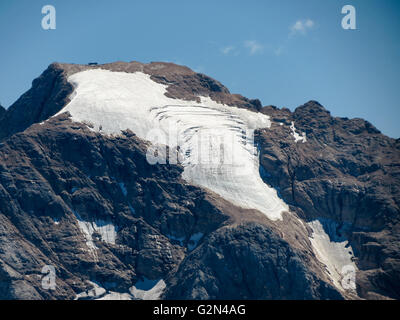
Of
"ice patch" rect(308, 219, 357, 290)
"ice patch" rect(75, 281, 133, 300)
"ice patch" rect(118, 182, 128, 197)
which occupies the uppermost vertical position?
"ice patch" rect(118, 182, 128, 197)

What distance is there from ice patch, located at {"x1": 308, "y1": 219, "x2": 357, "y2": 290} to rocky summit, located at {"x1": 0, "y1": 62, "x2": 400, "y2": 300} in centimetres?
35

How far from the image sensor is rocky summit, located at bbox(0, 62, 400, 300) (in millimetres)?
162500

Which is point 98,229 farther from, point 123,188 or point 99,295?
point 99,295

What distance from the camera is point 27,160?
180 m

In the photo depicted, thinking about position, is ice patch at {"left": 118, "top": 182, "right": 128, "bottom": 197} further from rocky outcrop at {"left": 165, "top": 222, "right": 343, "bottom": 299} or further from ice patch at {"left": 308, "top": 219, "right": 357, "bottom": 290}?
ice patch at {"left": 308, "top": 219, "right": 357, "bottom": 290}

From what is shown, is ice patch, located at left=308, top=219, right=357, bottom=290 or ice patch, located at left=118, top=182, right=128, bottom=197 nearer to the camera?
ice patch, located at left=308, top=219, right=357, bottom=290

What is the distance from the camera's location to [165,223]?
179125 millimetres

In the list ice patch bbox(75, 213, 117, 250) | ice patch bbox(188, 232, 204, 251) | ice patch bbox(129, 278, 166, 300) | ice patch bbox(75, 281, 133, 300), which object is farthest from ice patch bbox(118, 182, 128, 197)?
ice patch bbox(75, 281, 133, 300)

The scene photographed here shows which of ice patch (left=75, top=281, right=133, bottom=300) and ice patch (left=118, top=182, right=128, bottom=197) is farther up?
ice patch (left=118, top=182, right=128, bottom=197)

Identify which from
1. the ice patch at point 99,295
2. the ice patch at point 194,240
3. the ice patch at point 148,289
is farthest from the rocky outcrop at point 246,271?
the ice patch at point 99,295

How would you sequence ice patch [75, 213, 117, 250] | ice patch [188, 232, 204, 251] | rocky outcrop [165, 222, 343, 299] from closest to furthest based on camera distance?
rocky outcrop [165, 222, 343, 299], ice patch [75, 213, 117, 250], ice patch [188, 232, 204, 251]

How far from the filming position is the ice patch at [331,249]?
590 ft

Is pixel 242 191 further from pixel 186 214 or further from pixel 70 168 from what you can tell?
pixel 70 168

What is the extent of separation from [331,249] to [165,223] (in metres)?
43.7
